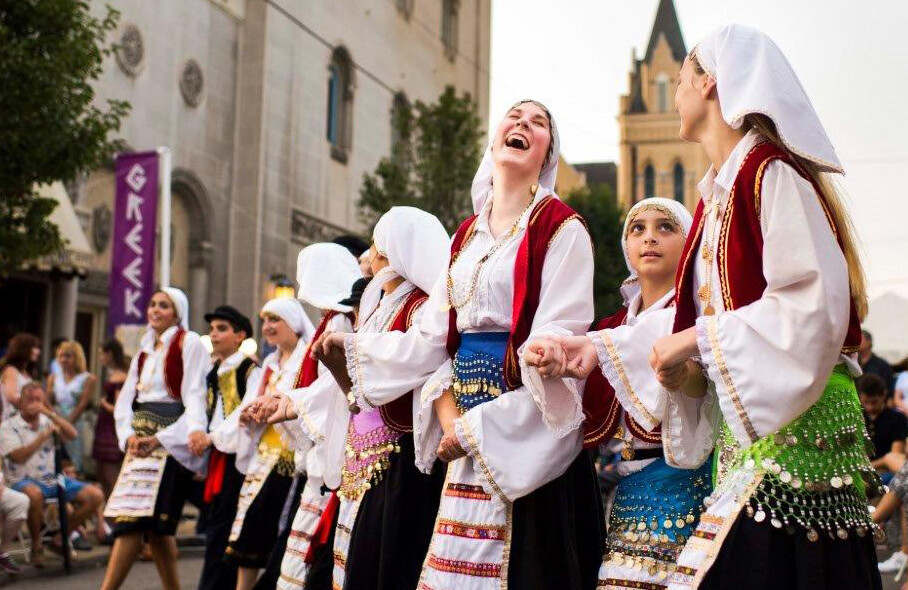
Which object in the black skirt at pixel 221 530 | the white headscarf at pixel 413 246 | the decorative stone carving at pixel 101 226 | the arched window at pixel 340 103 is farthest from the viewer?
the arched window at pixel 340 103

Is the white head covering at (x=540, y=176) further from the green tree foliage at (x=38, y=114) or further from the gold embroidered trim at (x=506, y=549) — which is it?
the green tree foliage at (x=38, y=114)

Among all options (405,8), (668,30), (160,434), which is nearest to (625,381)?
(160,434)

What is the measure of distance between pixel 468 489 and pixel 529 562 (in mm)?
309

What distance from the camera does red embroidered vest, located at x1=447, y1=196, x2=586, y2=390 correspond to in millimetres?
3701

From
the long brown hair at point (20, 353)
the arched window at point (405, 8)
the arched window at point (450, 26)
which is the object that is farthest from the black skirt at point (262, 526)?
the arched window at point (450, 26)

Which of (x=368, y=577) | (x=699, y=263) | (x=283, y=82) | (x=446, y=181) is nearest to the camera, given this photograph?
(x=699, y=263)

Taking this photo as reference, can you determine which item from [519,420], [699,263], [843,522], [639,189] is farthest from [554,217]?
[639,189]

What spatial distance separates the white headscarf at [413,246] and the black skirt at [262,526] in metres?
2.46

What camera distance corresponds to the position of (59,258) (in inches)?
639

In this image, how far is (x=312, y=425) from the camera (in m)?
5.55

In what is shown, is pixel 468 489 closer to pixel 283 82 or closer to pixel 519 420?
pixel 519 420

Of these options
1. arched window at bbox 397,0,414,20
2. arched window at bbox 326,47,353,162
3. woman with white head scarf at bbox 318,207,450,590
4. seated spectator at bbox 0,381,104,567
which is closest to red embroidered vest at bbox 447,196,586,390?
woman with white head scarf at bbox 318,207,450,590

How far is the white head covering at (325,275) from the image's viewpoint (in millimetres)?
6254

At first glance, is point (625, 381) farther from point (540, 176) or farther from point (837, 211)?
point (540, 176)
